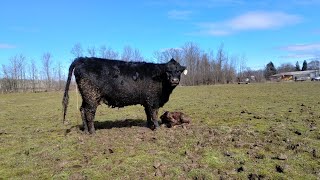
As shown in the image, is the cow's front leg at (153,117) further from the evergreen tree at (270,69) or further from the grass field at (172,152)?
the evergreen tree at (270,69)

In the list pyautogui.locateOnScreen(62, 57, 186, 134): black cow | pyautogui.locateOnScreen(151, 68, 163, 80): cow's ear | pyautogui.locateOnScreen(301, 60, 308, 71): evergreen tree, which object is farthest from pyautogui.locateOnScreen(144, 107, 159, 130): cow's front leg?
pyautogui.locateOnScreen(301, 60, 308, 71): evergreen tree

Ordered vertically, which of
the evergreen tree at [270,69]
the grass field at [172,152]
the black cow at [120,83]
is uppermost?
the evergreen tree at [270,69]

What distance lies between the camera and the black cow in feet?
32.6

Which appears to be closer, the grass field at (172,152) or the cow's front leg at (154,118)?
the grass field at (172,152)

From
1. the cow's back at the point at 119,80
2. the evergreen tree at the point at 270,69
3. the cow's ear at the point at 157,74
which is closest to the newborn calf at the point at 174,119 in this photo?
the cow's back at the point at 119,80

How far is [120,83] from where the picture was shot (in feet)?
33.6

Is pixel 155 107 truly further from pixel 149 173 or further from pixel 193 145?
pixel 149 173

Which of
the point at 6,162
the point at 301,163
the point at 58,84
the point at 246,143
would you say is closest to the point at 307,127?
the point at 246,143

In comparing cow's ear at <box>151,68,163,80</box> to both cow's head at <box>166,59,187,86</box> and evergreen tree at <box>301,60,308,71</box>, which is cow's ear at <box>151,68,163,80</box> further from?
evergreen tree at <box>301,60,308,71</box>

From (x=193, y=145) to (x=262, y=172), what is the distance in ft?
7.32

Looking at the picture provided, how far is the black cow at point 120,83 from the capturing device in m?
9.93

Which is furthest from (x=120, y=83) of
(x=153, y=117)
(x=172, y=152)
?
(x=172, y=152)

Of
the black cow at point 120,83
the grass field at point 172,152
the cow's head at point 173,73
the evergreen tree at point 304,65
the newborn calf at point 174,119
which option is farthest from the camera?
the evergreen tree at point 304,65

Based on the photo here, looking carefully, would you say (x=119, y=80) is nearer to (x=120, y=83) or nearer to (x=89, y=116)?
(x=120, y=83)
